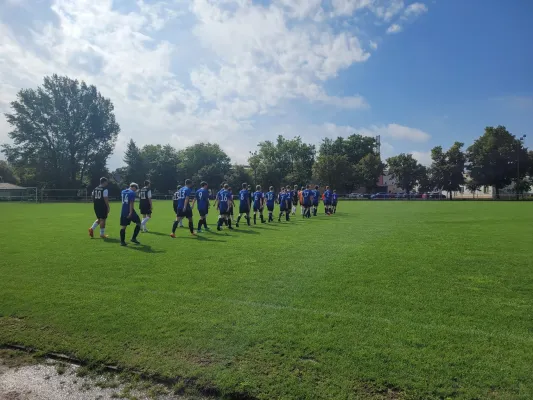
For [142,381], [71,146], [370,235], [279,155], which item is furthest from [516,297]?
[279,155]

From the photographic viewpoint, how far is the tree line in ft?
203

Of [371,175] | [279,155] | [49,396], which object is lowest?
[49,396]

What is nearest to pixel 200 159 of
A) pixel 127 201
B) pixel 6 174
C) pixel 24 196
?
pixel 24 196

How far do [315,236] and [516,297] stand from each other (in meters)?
7.68

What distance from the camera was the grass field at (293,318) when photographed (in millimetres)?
3551

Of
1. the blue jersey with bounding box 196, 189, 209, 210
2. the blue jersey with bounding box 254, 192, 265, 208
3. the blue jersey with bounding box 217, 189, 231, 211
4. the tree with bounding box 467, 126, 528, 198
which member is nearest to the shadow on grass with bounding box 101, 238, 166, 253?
the blue jersey with bounding box 196, 189, 209, 210

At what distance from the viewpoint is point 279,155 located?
90688 mm

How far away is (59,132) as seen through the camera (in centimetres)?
6366

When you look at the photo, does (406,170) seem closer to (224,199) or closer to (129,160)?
(129,160)

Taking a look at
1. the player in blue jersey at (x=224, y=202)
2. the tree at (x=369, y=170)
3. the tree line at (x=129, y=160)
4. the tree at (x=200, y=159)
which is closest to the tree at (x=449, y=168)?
the tree line at (x=129, y=160)

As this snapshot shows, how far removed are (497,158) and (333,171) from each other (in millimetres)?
28040

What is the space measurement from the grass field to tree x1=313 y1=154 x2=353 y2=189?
63057mm

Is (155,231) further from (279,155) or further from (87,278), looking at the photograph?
(279,155)

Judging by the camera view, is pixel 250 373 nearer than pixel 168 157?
Yes
